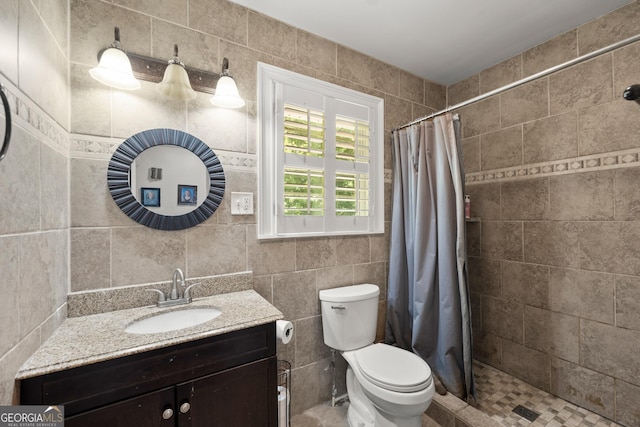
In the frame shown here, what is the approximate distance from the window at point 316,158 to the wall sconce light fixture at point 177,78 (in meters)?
0.23

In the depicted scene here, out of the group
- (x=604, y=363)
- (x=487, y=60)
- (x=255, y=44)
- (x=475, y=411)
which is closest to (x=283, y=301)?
(x=475, y=411)

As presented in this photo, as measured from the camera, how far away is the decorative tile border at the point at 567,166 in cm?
149

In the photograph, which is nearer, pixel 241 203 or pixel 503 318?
pixel 241 203

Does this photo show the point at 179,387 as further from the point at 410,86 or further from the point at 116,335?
the point at 410,86

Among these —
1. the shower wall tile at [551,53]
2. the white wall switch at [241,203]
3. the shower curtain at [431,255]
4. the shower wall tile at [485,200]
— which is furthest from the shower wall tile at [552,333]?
the white wall switch at [241,203]

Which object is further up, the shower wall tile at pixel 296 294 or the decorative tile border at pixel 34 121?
the decorative tile border at pixel 34 121

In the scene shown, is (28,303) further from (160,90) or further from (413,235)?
(413,235)

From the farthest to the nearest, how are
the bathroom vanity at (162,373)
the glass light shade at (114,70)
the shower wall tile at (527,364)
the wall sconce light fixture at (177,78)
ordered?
the shower wall tile at (527,364), the wall sconce light fixture at (177,78), the glass light shade at (114,70), the bathroom vanity at (162,373)

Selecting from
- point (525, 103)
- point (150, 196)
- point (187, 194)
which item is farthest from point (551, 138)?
point (150, 196)

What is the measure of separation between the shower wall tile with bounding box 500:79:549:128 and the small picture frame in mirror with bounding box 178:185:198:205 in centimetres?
224

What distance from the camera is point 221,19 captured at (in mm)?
1485

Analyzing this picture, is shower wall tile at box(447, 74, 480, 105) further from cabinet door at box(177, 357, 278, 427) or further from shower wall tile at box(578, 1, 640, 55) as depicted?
cabinet door at box(177, 357, 278, 427)

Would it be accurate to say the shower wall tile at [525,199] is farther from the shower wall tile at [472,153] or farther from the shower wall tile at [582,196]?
the shower wall tile at [472,153]

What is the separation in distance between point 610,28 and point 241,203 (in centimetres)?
239
